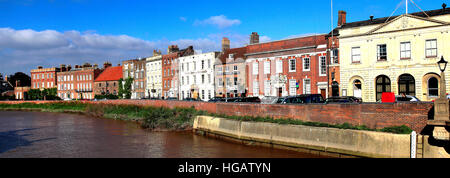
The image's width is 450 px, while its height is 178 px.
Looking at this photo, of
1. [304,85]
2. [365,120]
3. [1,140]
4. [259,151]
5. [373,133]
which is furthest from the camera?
[304,85]

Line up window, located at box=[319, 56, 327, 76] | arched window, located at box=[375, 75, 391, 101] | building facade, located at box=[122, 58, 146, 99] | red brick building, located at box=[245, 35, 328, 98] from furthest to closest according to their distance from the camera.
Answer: building facade, located at box=[122, 58, 146, 99]
red brick building, located at box=[245, 35, 328, 98]
window, located at box=[319, 56, 327, 76]
arched window, located at box=[375, 75, 391, 101]

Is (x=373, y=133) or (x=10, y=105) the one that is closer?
(x=373, y=133)

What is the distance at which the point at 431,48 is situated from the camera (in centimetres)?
3072

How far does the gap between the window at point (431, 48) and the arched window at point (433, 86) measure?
2073mm

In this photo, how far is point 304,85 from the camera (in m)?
41.3

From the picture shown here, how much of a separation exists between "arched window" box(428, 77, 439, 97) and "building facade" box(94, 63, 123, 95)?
66.1 metres

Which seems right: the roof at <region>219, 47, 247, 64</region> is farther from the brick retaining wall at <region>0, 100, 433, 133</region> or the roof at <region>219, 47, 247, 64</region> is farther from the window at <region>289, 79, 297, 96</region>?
the brick retaining wall at <region>0, 100, 433, 133</region>

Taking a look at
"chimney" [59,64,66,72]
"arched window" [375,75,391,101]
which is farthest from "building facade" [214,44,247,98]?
"chimney" [59,64,66,72]

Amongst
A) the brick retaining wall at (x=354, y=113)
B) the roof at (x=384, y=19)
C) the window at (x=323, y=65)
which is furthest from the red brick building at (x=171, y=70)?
the brick retaining wall at (x=354, y=113)

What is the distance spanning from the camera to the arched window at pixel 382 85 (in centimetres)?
3325

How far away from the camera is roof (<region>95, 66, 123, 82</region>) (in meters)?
83.7

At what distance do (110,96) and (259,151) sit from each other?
63.6m
